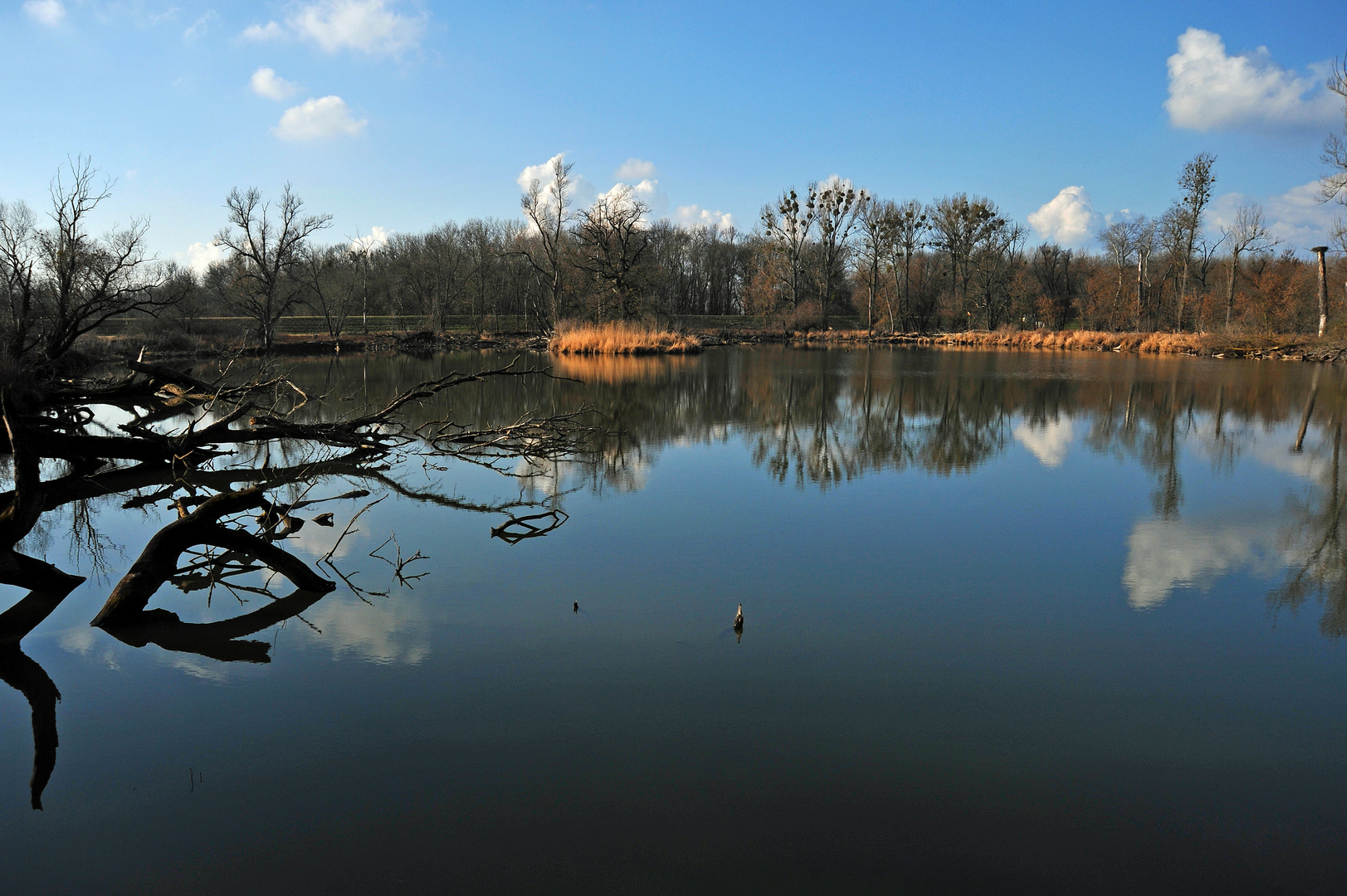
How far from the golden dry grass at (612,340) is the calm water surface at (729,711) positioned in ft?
77.5

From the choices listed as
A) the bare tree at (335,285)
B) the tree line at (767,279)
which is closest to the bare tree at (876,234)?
the tree line at (767,279)

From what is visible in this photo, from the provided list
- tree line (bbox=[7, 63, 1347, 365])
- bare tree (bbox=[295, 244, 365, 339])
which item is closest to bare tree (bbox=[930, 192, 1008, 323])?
tree line (bbox=[7, 63, 1347, 365])

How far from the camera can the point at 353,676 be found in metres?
3.86

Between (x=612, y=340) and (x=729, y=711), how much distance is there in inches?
1094

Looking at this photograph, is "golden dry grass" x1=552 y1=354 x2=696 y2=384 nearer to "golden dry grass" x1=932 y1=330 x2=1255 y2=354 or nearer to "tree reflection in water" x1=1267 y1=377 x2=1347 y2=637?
"tree reflection in water" x1=1267 y1=377 x2=1347 y2=637

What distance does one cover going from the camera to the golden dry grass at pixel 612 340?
30641mm

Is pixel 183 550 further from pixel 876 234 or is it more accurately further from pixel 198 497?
pixel 876 234

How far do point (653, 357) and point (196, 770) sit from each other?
27.0 m

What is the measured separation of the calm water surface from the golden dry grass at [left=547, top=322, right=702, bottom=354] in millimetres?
23631

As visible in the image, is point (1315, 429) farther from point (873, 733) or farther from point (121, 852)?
point (121, 852)

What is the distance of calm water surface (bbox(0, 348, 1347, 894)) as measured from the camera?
8.47 feet

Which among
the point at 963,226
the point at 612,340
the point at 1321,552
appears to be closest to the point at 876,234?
the point at 963,226

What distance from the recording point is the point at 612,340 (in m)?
30.6

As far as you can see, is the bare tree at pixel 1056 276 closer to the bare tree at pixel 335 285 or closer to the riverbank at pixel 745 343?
the riverbank at pixel 745 343
